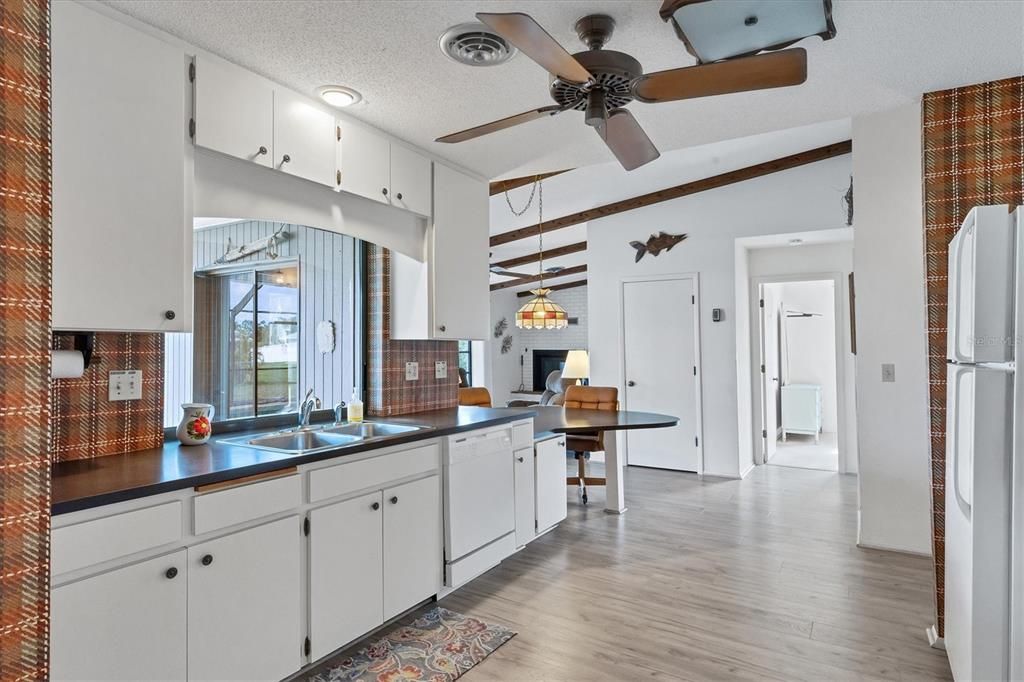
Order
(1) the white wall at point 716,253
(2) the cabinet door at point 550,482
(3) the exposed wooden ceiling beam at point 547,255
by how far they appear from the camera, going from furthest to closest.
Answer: (3) the exposed wooden ceiling beam at point 547,255, (1) the white wall at point 716,253, (2) the cabinet door at point 550,482

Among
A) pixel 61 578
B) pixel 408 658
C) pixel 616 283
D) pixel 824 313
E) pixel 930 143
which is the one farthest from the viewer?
pixel 824 313

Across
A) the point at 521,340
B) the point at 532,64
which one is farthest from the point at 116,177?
the point at 521,340

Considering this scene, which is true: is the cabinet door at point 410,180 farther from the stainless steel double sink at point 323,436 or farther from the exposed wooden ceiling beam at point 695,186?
the exposed wooden ceiling beam at point 695,186

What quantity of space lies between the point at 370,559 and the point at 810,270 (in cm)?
535

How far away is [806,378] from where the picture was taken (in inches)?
325

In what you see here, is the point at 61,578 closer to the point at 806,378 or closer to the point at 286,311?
the point at 286,311

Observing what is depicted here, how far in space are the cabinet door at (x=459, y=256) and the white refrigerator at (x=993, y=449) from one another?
7.82ft

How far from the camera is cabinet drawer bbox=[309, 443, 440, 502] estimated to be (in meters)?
2.19

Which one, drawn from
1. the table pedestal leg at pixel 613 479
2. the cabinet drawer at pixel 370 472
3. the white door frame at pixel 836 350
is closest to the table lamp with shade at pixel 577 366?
the white door frame at pixel 836 350

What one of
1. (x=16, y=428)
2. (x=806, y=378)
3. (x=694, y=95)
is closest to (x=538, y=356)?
(x=806, y=378)

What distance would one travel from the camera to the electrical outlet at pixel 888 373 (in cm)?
340

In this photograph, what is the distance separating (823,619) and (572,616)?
1.15m

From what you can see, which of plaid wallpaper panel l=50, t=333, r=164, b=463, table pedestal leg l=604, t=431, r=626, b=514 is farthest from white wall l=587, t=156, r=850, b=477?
plaid wallpaper panel l=50, t=333, r=164, b=463

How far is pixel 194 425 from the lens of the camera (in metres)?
2.28
